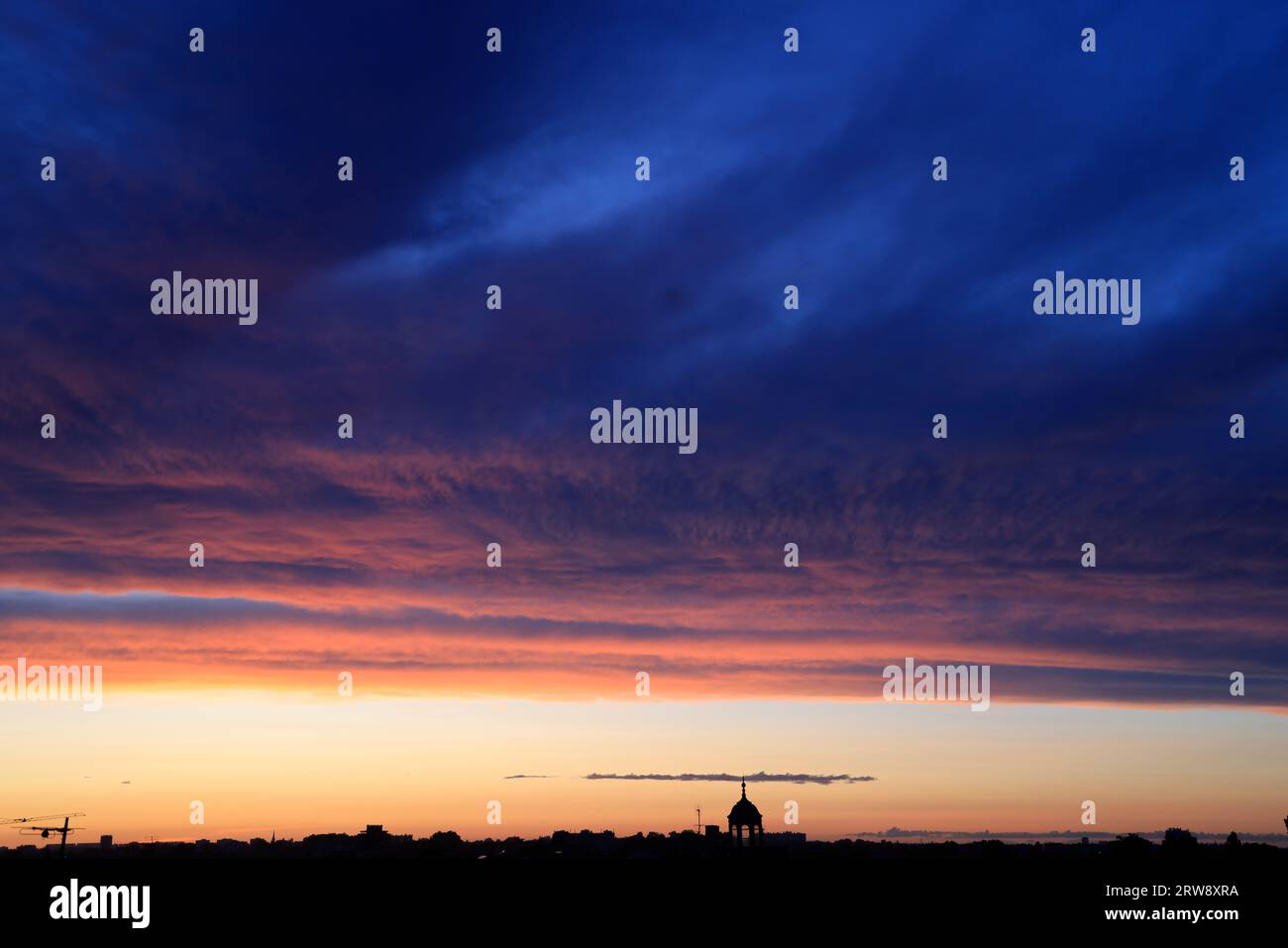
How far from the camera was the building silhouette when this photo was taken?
386 feet

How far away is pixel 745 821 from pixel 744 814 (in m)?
0.92

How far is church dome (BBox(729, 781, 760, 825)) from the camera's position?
11775 cm

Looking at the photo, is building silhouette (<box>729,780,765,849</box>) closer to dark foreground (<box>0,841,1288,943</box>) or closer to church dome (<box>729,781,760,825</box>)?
church dome (<box>729,781,760,825</box>)

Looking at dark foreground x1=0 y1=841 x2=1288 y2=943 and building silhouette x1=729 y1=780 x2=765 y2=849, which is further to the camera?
building silhouette x1=729 y1=780 x2=765 y2=849

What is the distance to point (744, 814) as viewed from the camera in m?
118

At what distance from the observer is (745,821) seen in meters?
118

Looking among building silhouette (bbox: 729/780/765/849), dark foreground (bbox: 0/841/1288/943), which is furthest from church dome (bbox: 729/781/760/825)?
dark foreground (bbox: 0/841/1288/943)
